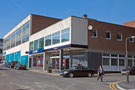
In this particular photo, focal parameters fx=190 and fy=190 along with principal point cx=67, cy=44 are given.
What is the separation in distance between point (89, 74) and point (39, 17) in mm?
30217

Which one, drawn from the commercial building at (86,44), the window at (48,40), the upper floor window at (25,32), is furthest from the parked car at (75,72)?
the upper floor window at (25,32)

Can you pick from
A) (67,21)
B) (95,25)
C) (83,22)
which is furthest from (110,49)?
(67,21)

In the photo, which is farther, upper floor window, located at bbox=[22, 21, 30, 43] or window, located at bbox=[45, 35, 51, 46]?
upper floor window, located at bbox=[22, 21, 30, 43]

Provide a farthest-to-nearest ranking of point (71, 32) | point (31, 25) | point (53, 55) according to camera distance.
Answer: point (31, 25) → point (53, 55) → point (71, 32)

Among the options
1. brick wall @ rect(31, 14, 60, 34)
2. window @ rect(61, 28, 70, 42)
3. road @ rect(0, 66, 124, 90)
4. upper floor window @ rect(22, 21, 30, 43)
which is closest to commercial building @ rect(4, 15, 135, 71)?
window @ rect(61, 28, 70, 42)

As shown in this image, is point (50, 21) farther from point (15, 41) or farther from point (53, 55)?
point (15, 41)

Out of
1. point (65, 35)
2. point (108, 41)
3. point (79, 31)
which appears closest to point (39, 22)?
point (65, 35)

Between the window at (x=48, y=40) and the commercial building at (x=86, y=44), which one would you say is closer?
the commercial building at (x=86, y=44)

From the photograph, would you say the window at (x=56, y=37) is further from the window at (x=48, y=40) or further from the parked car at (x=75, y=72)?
the parked car at (x=75, y=72)

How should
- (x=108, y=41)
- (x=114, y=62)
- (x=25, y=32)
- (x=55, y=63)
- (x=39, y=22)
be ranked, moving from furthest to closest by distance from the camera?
(x=25, y=32) → (x=39, y=22) → (x=55, y=63) → (x=114, y=62) → (x=108, y=41)

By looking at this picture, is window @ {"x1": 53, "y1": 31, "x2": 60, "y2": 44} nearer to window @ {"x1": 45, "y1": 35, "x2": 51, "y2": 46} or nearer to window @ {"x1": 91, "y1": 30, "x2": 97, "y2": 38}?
window @ {"x1": 45, "y1": 35, "x2": 51, "y2": 46}

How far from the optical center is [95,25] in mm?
31109

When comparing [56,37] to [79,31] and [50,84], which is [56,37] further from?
[50,84]

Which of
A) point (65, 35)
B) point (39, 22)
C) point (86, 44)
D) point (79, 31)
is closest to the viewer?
point (79, 31)
